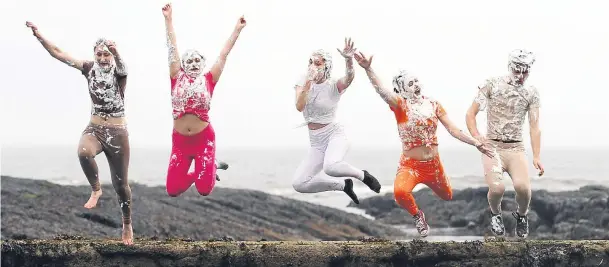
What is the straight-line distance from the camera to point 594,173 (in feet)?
290

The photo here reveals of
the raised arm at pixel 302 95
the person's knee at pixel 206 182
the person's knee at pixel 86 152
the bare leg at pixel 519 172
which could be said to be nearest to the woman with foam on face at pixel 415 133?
the bare leg at pixel 519 172

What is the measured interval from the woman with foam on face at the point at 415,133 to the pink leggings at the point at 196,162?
221 centimetres

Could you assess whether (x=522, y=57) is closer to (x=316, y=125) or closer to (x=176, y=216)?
(x=316, y=125)

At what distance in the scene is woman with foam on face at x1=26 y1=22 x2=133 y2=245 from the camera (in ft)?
39.4

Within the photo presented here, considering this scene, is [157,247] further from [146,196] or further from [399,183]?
[146,196]

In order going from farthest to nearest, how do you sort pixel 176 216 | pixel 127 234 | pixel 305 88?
pixel 176 216, pixel 127 234, pixel 305 88

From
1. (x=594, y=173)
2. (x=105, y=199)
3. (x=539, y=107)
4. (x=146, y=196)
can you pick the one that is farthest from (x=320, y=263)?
(x=594, y=173)

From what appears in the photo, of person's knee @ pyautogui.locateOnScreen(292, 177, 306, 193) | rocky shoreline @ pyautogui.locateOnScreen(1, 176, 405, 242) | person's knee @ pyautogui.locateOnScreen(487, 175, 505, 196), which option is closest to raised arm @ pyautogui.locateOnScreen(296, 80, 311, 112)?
person's knee @ pyautogui.locateOnScreen(292, 177, 306, 193)

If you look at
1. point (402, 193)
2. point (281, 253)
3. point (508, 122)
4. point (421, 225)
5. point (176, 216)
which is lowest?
point (281, 253)

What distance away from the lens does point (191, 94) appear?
39.4 feet

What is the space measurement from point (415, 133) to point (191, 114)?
286 cm

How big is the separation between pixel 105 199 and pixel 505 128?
24.8 meters

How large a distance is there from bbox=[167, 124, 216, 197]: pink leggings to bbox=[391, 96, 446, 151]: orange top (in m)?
2.40

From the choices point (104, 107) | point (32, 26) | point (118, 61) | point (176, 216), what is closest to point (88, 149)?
point (104, 107)
